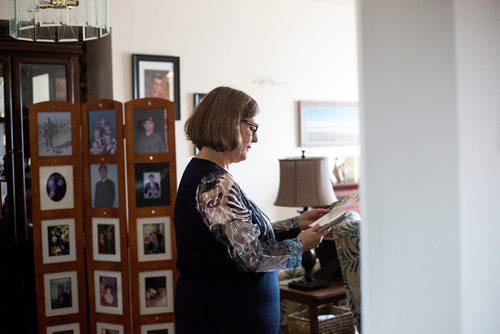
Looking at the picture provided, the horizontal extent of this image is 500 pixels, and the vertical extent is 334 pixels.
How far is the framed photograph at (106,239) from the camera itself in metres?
3.23

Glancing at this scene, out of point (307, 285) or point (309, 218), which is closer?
point (309, 218)

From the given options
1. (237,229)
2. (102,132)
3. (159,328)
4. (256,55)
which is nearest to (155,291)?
(159,328)

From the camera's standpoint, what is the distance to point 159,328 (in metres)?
3.24

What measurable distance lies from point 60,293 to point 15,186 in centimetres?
151

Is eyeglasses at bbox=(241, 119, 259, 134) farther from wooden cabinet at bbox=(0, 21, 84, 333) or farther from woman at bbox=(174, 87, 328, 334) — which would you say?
wooden cabinet at bbox=(0, 21, 84, 333)

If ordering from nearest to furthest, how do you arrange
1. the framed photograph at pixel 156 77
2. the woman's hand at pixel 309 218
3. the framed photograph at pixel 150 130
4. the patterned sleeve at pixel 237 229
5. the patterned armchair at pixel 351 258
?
the patterned sleeve at pixel 237 229 < the woman's hand at pixel 309 218 < the patterned armchair at pixel 351 258 < the framed photograph at pixel 150 130 < the framed photograph at pixel 156 77

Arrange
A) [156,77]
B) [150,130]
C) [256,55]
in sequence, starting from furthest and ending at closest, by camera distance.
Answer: [256,55]
[156,77]
[150,130]

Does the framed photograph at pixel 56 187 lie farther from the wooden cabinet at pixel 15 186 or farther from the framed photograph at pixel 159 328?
the wooden cabinet at pixel 15 186

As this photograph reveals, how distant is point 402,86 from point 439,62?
71 millimetres

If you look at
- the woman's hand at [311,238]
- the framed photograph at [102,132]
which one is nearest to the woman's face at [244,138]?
the woman's hand at [311,238]

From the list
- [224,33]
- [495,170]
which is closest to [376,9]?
[495,170]

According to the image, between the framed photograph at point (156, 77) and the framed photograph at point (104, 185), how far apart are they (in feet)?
5.08

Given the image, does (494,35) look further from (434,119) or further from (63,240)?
(63,240)

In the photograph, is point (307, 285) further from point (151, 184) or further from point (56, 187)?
point (56, 187)
